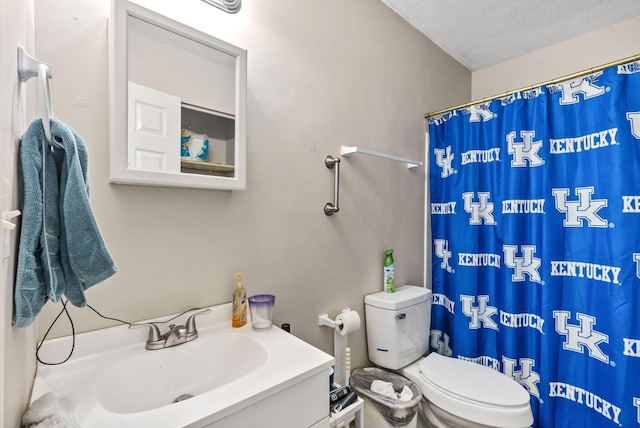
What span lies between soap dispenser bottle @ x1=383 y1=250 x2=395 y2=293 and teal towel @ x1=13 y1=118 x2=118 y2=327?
1315 mm

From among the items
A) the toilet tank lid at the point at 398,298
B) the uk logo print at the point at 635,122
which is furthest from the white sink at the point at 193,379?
the uk logo print at the point at 635,122

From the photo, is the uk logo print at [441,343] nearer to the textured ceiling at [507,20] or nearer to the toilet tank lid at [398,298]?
the toilet tank lid at [398,298]

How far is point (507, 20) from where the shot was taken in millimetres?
1760

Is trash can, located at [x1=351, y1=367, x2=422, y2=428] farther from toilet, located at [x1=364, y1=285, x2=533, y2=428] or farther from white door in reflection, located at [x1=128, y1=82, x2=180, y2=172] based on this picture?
white door in reflection, located at [x1=128, y1=82, x2=180, y2=172]

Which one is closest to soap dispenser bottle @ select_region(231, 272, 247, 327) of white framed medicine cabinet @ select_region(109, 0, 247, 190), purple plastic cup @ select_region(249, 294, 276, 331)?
purple plastic cup @ select_region(249, 294, 276, 331)

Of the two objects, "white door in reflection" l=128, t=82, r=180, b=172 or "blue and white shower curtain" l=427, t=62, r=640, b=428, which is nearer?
"white door in reflection" l=128, t=82, r=180, b=172

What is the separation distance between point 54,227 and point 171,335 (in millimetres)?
503

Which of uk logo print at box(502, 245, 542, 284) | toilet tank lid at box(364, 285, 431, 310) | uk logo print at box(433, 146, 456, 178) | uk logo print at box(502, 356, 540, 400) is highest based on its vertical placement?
uk logo print at box(433, 146, 456, 178)

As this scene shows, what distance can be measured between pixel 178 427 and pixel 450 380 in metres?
1.24

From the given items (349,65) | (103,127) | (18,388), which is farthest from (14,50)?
(349,65)

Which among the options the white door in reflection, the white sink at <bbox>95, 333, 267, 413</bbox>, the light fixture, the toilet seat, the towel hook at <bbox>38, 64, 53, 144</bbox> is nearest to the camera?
the towel hook at <bbox>38, 64, 53, 144</bbox>

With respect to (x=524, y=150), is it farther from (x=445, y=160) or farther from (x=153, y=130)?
(x=153, y=130)

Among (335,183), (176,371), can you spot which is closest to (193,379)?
(176,371)

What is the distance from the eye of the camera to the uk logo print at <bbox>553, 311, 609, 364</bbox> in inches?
52.5
